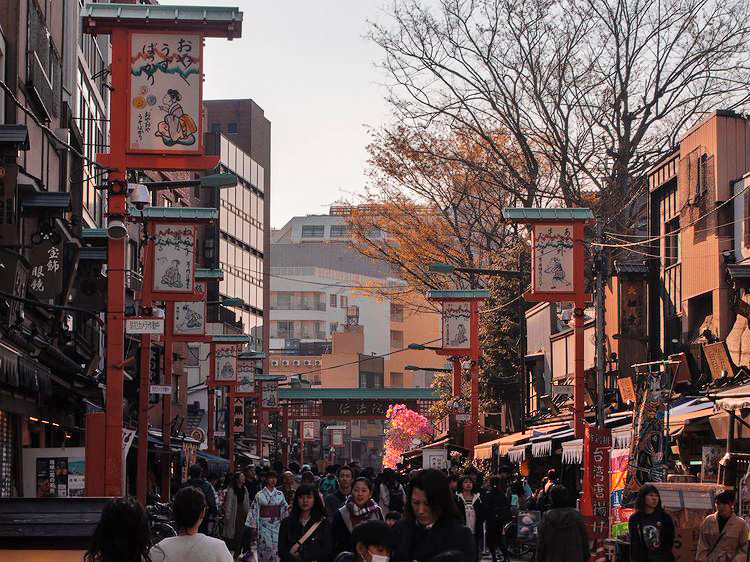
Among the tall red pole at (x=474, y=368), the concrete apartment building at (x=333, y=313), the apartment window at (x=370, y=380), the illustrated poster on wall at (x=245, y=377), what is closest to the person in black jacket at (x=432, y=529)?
the tall red pole at (x=474, y=368)

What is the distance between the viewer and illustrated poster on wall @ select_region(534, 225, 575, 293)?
3092 cm

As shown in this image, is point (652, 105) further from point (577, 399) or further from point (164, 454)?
point (164, 454)

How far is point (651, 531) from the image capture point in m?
15.1

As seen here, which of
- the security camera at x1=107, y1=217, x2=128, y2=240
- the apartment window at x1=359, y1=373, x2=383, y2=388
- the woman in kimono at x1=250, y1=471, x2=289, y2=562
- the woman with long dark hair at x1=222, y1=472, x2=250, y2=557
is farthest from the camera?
the apartment window at x1=359, y1=373, x2=383, y2=388

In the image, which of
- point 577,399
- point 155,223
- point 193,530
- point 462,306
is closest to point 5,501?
point 193,530

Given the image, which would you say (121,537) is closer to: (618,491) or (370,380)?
(618,491)

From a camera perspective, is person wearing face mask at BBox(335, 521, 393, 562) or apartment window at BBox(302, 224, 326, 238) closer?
person wearing face mask at BBox(335, 521, 393, 562)

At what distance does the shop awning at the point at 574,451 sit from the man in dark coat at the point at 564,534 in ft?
50.3

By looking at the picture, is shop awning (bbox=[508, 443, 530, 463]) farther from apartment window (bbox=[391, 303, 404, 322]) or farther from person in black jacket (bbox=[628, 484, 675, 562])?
apartment window (bbox=[391, 303, 404, 322])

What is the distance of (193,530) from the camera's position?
835cm

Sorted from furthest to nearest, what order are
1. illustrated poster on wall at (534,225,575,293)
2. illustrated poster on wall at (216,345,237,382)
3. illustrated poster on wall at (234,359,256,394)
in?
1. illustrated poster on wall at (234,359,256,394)
2. illustrated poster on wall at (216,345,237,382)
3. illustrated poster on wall at (534,225,575,293)

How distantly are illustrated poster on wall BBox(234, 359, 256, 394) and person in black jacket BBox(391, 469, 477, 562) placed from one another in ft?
160

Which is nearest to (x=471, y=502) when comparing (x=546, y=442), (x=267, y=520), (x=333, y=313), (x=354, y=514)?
(x=267, y=520)

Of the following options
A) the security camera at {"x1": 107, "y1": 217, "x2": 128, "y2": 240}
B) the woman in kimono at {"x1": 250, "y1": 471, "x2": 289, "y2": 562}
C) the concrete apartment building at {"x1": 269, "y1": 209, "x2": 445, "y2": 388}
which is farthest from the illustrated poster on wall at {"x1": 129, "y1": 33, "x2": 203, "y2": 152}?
the concrete apartment building at {"x1": 269, "y1": 209, "x2": 445, "y2": 388}
